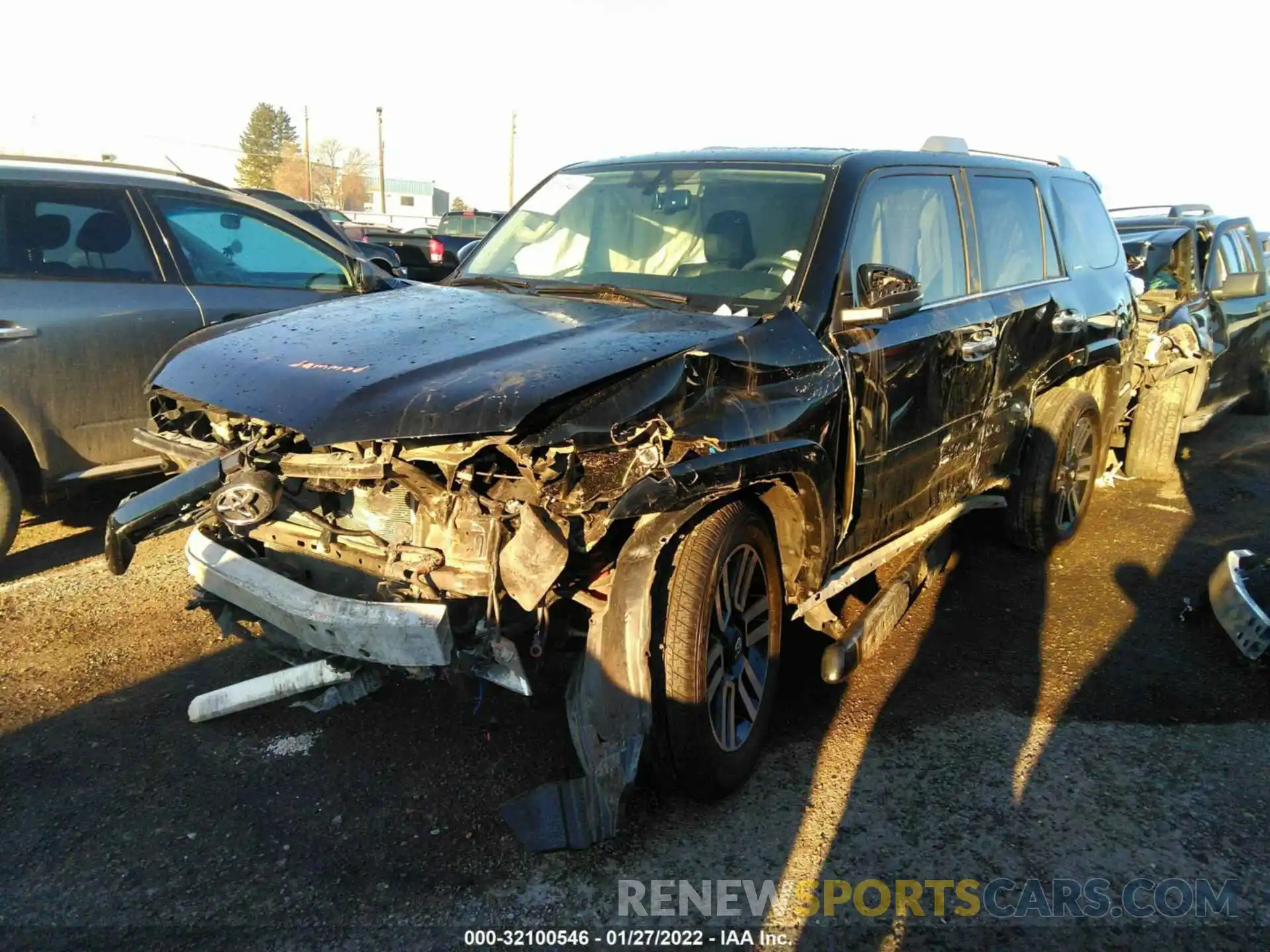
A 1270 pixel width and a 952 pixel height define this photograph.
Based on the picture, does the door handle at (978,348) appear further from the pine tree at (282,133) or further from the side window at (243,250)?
the pine tree at (282,133)

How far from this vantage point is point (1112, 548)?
5.45 meters

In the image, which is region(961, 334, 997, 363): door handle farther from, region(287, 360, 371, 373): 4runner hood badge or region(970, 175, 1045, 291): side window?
region(287, 360, 371, 373): 4runner hood badge

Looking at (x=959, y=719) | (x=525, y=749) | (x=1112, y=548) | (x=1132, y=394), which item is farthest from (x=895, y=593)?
(x=1132, y=394)

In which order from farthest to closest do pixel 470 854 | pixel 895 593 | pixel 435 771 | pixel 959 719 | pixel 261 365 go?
pixel 895 593, pixel 959 719, pixel 435 771, pixel 261 365, pixel 470 854

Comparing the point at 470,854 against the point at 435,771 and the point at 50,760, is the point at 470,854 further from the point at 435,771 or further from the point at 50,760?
the point at 50,760

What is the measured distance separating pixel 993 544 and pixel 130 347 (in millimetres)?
4839

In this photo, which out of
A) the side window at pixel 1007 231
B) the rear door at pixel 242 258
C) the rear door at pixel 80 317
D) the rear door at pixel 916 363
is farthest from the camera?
the rear door at pixel 242 258

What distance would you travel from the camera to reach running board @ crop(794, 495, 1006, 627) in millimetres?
3352

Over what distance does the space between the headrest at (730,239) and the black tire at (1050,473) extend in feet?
7.38

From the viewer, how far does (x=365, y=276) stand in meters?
5.48

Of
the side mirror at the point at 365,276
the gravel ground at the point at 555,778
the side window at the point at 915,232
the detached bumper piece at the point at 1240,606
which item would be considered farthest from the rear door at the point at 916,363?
the side mirror at the point at 365,276

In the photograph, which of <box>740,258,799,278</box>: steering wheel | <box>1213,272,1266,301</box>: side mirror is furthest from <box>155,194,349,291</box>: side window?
<box>1213,272,1266,301</box>: side mirror

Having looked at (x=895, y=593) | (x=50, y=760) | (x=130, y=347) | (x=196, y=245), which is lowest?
(x=50, y=760)

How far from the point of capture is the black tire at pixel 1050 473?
195 inches
